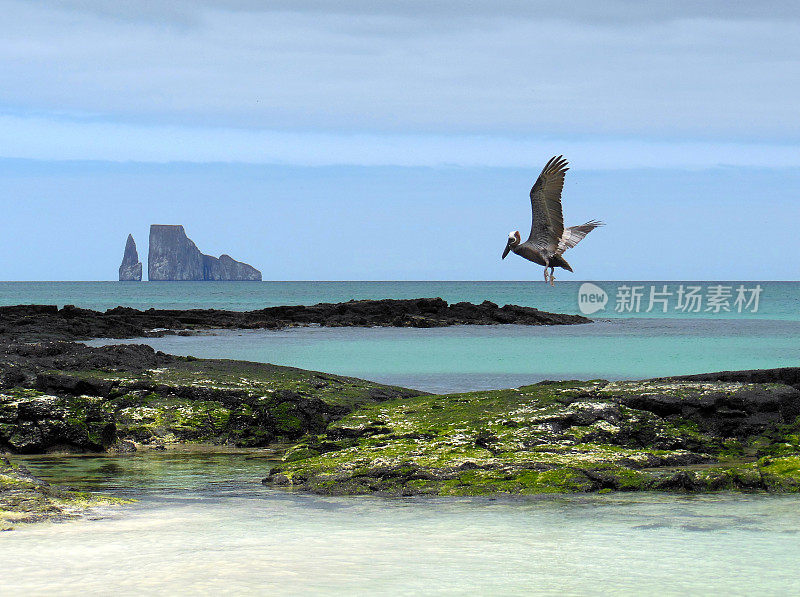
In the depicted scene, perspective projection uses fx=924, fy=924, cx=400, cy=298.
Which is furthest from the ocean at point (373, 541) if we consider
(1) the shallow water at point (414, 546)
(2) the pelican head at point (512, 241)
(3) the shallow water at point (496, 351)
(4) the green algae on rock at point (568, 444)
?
(3) the shallow water at point (496, 351)

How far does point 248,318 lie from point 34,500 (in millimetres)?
36214

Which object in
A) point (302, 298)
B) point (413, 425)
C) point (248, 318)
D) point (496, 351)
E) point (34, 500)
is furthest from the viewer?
point (302, 298)

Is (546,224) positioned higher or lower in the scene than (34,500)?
higher

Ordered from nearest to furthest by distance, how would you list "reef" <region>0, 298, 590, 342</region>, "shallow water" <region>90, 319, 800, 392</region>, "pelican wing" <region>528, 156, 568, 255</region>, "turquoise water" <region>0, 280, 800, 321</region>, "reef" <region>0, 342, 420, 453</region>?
"reef" <region>0, 342, 420, 453</region>, "pelican wing" <region>528, 156, 568, 255</region>, "shallow water" <region>90, 319, 800, 392</region>, "reef" <region>0, 298, 590, 342</region>, "turquoise water" <region>0, 280, 800, 321</region>

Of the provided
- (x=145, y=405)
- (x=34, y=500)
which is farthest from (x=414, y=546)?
(x=145, y=405)

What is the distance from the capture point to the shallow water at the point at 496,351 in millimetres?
21031

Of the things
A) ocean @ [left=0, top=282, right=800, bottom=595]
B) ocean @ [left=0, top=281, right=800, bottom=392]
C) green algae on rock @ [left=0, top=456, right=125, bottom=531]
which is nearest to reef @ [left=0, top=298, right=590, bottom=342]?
ocean @ [left=0, top=281, right=800, bottom=392]

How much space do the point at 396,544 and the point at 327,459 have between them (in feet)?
6.88

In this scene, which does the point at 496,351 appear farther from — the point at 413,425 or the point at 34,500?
the point at 34,500

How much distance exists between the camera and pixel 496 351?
90.9 feet

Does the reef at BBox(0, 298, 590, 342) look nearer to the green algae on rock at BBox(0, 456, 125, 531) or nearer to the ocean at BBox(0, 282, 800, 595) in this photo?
the ocean at BBox(0, 282, 800, 595)

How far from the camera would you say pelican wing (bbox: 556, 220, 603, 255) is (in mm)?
13938

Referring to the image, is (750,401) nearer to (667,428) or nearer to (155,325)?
(667,428)

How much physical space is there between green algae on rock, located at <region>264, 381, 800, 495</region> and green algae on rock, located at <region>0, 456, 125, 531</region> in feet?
5.18
